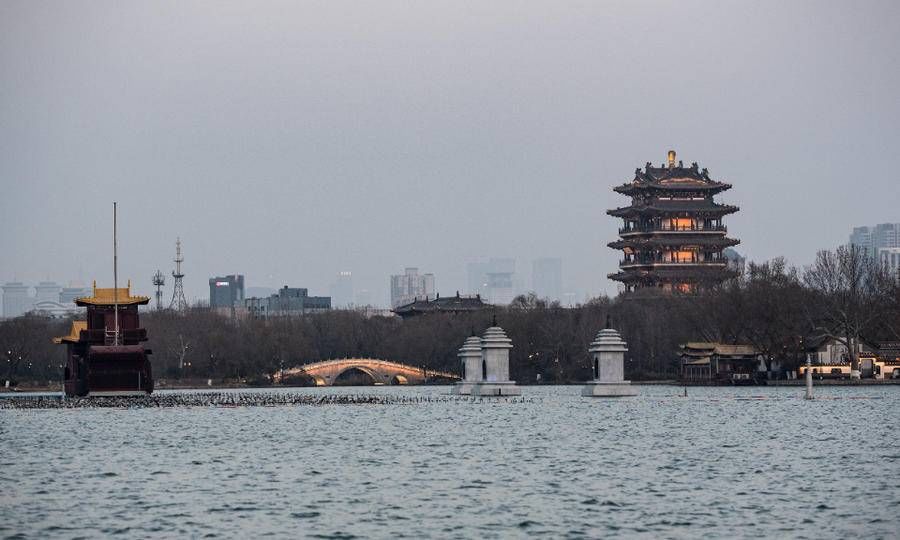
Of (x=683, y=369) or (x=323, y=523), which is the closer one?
(x=323, y=523)

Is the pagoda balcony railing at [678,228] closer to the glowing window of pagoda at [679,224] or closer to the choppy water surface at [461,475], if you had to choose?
the glowing window of pagoda at [679,224]

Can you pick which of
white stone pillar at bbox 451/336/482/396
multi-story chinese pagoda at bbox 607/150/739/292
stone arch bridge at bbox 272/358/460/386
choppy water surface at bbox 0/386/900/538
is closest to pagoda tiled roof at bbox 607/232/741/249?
multi-story chinese pagoda at bbox 607/150/739/292

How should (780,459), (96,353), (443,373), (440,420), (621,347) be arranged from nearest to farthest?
(780,459) < (440,420) < (621,347) < (96,353) < (443,373)

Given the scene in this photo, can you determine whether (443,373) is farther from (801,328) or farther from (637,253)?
(801,328)

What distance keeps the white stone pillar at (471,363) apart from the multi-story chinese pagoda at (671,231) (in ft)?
217

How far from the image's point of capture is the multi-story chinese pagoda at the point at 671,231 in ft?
614

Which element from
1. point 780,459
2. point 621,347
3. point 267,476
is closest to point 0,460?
point 267,476

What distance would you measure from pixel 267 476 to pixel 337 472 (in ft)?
8.61

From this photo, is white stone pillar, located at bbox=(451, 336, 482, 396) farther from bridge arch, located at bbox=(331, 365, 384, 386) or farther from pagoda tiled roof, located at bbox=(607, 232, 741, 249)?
pagoda tiled roof, located at bbox=(607, 232, 741, 249)

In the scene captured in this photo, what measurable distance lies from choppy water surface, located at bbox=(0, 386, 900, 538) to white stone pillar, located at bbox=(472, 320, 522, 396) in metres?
18.4

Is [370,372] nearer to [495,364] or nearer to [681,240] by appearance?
[681,240]

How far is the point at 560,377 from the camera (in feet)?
548

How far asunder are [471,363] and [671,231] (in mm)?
70631

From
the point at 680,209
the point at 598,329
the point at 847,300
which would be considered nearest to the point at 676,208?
the point at 680,209
